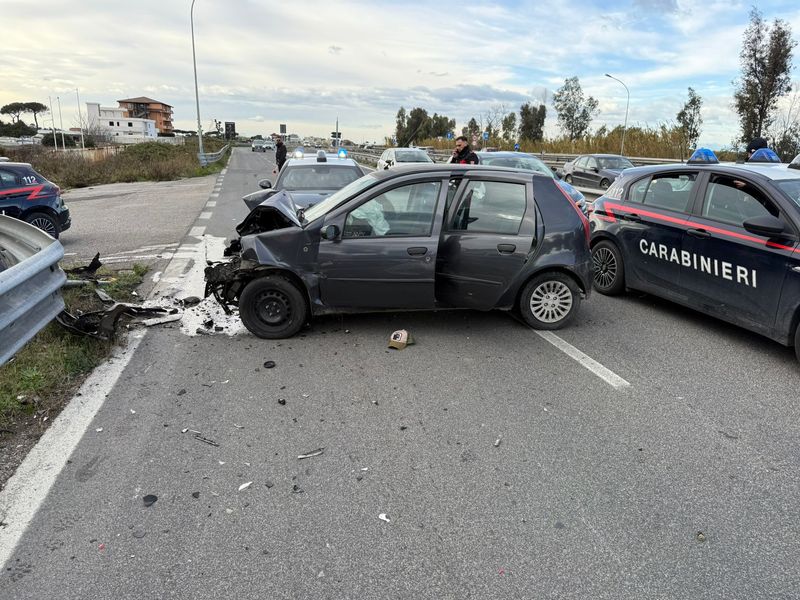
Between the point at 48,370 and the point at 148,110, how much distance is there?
549 ft

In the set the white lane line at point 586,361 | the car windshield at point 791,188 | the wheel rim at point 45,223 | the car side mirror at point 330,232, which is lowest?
the white lane line at point 586,361

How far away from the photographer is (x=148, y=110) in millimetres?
150625

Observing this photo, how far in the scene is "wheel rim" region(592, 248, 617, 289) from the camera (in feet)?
23.2

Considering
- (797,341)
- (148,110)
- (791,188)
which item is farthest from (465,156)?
(148,110)

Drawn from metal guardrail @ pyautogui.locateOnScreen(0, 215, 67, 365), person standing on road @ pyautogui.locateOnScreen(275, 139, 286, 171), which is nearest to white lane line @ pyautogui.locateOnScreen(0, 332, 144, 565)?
metal guardrail @ pyautogui.locateOnScreen(0, 215, 67, 365)

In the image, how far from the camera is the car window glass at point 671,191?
612 cm

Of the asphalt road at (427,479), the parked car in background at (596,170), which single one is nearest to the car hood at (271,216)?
the asphalt road at (427,479)

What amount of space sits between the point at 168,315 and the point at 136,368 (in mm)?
1464

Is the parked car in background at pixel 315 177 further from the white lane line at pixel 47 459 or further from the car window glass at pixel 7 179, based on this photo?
the white lane line at pixel 47 459

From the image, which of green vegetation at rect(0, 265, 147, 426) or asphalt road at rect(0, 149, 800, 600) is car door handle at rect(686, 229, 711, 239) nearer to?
asphalt road at rect(0, 149, 800, 600)

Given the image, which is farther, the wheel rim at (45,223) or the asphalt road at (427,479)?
the wheel rim at (45,223)

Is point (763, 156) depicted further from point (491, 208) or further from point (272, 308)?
point (272, 308)

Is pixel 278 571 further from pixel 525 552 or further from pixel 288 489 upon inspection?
pixel 525 552

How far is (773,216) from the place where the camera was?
5078 mm
